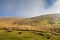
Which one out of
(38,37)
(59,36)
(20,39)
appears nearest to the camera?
(20,39)

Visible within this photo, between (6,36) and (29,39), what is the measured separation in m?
8.00

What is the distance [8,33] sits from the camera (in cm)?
6059

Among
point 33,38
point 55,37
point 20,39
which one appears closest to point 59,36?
point 55,37

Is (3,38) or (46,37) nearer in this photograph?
(3,38)

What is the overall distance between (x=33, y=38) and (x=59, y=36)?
10823 millimetres

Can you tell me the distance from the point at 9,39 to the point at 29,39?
628cm

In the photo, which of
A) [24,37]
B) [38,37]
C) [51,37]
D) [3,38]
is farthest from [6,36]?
[51,37]

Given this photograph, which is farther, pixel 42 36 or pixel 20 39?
pixel 42 36

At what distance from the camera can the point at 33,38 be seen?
55.5 meters

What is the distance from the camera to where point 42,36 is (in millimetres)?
58594

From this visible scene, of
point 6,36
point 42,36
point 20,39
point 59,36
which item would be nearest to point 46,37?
point 42,36

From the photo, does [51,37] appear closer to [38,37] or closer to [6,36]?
[38,37]

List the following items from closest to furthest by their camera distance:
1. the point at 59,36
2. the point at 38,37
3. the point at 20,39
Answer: the point at 20,39
the point at 38,37
the point at 59,36

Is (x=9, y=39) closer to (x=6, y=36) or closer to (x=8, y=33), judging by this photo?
(x=6, y=36)
